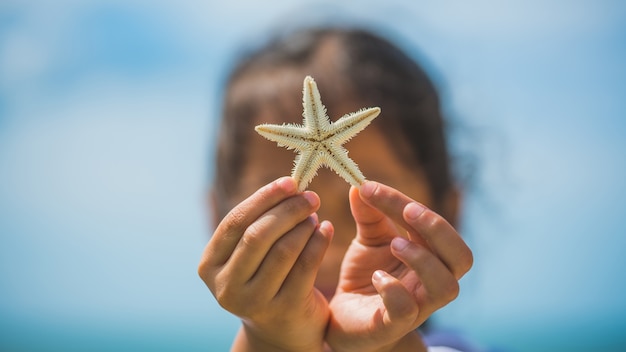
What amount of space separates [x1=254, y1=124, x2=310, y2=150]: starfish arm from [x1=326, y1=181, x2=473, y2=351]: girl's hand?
0.32 m

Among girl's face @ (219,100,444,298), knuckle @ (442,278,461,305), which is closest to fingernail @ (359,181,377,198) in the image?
knuckle @ (442,278,461,305)

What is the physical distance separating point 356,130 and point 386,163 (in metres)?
1.89

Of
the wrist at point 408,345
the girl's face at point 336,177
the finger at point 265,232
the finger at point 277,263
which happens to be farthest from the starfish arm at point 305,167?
the girl's face at point 336,177

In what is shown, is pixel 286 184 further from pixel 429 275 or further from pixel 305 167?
pixel 429 275

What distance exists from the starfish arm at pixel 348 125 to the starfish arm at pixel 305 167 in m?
0.13

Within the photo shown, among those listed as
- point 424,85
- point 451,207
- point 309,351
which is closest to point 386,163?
point 451,207

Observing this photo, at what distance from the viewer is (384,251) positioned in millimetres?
2207

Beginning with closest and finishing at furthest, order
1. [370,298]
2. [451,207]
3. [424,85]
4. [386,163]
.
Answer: [370,298], [386,163], [451,207], [424,85]

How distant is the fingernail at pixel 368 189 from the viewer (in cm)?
199

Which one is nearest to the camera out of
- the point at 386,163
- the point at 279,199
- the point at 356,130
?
the point at 279,199

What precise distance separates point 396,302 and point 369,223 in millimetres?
437

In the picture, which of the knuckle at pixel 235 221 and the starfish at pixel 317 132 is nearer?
A: the knuckle at pixel 235 221

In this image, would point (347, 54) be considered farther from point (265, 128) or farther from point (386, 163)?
point (265, 128)

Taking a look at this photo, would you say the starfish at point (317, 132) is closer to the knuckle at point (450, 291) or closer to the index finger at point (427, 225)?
the index finger at point (427, 225)
